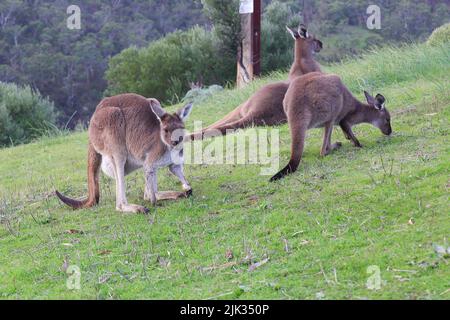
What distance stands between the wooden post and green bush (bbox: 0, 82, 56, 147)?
4.52 m

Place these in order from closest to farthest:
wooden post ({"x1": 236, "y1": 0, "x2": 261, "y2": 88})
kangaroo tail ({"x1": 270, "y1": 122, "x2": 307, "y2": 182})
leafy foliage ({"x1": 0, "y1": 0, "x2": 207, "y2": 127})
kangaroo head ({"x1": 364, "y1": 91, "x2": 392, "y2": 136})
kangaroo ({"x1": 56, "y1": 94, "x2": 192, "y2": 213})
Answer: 1. kangaroo ({"x1": 56, "y1": 94, "x2": 192, "y2": 213})
2. kangaroo tail ({"x1": 270, "y1": 122, "x2": 307, "y2": 182})
3. kangaroo head ({"x1": 364, "y1": 91, "x2": 392, "y2": 136})
4. wooden post ({"x1": 236, "y1": 0, "x2": 261, "y2": 88})
5. leafy foliage ({"x1": 0, "y1": 0, "x2": 207, "y2": 127})

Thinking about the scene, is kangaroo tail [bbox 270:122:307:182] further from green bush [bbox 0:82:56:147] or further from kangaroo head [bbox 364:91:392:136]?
green bush [bbox 0:82:56:147]

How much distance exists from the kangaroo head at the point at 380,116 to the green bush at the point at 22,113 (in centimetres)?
991

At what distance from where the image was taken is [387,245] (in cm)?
481

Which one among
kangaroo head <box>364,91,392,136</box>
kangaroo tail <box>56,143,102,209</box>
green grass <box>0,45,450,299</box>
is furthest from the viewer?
kangaroo head <box>364,91,392,136</box>

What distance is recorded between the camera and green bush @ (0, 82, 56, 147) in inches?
642

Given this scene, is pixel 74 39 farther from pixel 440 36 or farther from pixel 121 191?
pixel 121 191

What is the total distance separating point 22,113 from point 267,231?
13121 mm

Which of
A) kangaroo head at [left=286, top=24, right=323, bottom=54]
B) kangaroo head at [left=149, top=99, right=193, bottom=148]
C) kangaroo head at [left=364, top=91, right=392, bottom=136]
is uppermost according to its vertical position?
kangaroo head at [left=286, top=24, right=323, bottom=54]

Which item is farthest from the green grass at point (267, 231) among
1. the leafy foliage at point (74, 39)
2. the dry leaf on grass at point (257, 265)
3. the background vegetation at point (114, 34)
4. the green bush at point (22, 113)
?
the leafy foliage at point (74, 39)

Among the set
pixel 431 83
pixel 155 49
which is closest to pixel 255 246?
pixel 431 83

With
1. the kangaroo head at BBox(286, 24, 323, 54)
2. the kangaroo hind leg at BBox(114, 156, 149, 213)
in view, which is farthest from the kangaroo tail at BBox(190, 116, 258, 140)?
the kangaroo hind leg at BBox(114, 156, 149, 213)

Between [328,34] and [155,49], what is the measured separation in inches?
440

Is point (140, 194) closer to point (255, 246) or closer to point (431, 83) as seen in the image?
point (255, 246)
